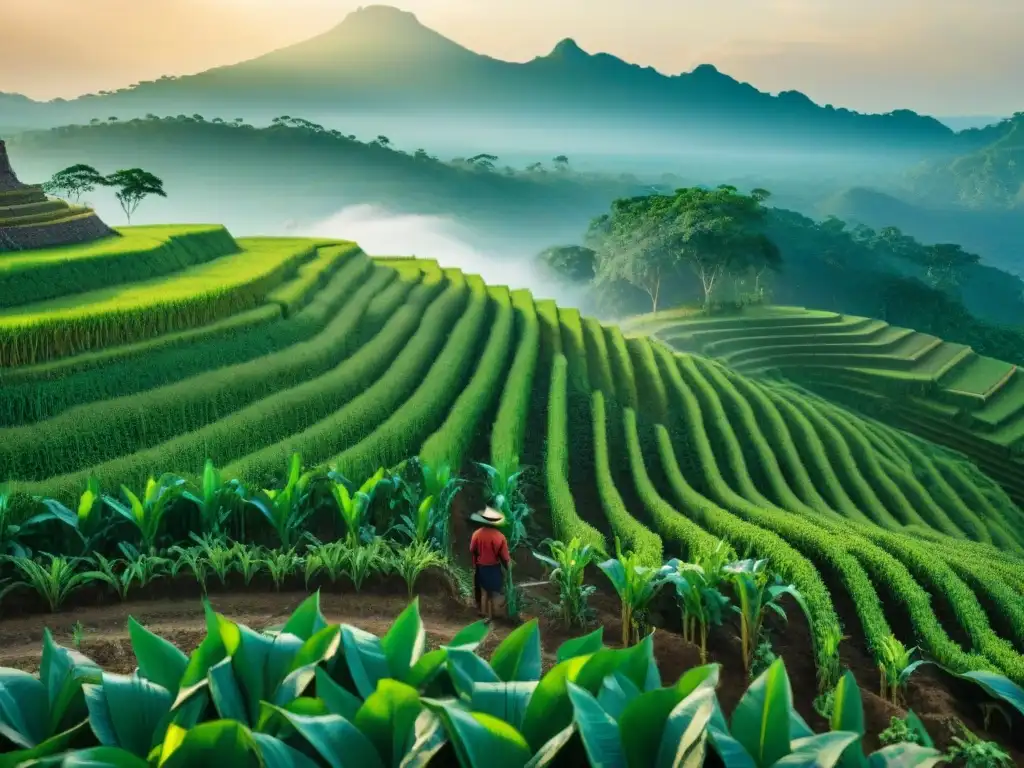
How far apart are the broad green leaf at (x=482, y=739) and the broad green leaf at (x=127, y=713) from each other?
3.72ft

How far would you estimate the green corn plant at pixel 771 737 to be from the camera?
9.64 feet

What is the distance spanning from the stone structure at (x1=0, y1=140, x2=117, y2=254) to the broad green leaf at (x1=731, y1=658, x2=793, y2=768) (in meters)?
14.8

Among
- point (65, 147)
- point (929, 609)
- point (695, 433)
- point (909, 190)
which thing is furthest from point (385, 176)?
point (929, 609)

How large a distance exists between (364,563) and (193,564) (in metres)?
1.35

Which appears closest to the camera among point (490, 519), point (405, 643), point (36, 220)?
point (405, 643)

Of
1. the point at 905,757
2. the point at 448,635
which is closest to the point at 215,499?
the point at 448,635

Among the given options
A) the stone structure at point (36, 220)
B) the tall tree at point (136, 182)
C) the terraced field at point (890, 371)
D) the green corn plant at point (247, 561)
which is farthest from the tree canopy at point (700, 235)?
the green corn plant at point (247, 561)

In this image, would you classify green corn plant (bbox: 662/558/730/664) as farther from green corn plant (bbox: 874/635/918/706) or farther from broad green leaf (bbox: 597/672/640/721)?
broad green leaf (bbox: 597/672/640/721)

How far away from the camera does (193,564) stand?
6.59m

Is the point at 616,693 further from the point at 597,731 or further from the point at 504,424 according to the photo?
the point at 504,424

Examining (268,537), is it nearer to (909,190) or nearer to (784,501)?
(784,501)

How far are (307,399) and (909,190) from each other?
170 metres

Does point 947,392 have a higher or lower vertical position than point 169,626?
lower

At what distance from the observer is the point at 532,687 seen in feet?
11.0
